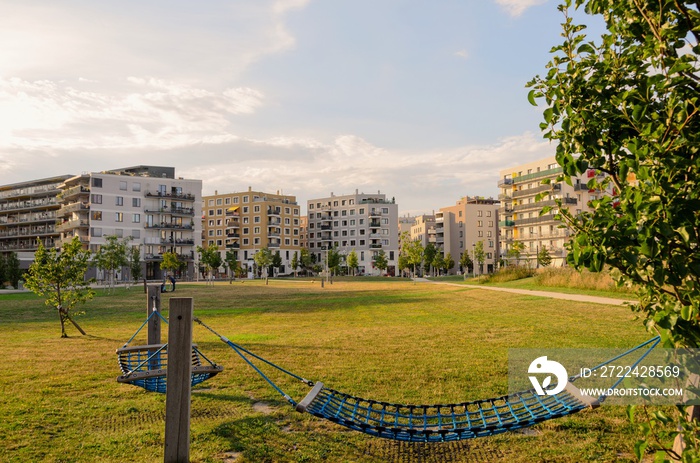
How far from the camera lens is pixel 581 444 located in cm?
650

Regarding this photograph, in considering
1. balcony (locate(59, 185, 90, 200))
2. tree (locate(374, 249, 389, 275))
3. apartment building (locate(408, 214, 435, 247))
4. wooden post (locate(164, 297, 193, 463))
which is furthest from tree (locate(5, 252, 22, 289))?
apartment building (locate(408, 214, 435, 247))

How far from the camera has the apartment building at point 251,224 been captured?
118m

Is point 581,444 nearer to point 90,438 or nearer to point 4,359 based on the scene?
point 90,438

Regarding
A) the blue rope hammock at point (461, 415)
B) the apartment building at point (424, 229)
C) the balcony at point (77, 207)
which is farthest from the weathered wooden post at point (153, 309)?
the apartment building at point (424, 229)

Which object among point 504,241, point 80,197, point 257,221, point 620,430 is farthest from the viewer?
point 257,221

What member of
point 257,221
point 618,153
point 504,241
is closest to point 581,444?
point 618,153

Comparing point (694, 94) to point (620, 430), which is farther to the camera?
point (620, 430)

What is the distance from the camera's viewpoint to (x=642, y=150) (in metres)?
2.77

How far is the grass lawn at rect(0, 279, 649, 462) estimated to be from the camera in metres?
6.53

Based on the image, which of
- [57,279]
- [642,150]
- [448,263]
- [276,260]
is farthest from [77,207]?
[642,150]

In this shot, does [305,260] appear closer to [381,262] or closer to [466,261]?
[381,262]

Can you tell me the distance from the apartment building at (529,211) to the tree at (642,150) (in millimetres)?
79868

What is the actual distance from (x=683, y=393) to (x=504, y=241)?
3665 inches

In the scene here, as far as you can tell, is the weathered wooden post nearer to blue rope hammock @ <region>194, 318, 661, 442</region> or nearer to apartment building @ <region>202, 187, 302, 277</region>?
blue rope hammock @ <region>194, 318, 661, 442</region>
